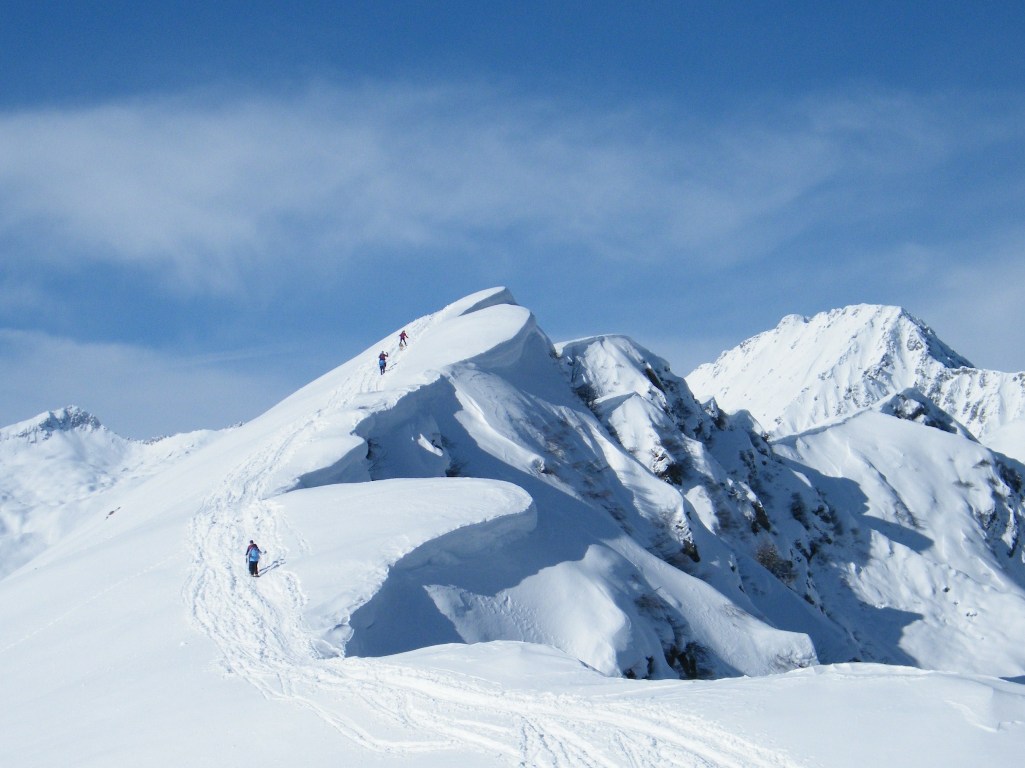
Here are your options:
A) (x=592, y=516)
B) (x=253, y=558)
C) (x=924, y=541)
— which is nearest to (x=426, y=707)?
(x=253, y=558)

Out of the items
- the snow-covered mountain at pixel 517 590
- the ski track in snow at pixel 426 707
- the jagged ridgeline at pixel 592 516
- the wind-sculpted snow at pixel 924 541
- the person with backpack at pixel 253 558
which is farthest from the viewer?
the wind-sculpted snow at pixel 924 541

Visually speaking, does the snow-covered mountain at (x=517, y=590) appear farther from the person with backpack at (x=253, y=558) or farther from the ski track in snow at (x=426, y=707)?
the person with backpack at (x=253, y=558)

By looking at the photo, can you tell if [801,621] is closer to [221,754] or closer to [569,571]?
[569,571]

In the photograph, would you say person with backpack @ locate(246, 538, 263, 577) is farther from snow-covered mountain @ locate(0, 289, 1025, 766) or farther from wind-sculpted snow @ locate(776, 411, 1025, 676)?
wind-sculpted snow @ locate(776, 411, 1025, 676)

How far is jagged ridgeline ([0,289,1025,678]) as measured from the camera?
81.3 feet

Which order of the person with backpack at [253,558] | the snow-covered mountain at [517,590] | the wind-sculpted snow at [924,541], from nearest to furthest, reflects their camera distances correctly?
the snow-covered mountain at [517,590] < the person with backpack at [253,558] < the wind-sculpted snow at [924,541]

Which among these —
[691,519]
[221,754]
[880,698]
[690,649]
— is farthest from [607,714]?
[691,519]

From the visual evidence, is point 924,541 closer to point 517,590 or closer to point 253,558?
point 517,590

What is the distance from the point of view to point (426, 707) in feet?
48.8

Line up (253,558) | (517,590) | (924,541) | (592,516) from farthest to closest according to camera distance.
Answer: (924,541), (592,516), (517,590), (253,558)

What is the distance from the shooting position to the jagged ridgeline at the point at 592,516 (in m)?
24.8

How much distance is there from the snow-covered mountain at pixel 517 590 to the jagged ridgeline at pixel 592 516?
0.15 metres

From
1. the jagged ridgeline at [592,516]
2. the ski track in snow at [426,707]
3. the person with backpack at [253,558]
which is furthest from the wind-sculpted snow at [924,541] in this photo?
the ski track in snow at [426,707]

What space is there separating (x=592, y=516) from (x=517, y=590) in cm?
922
